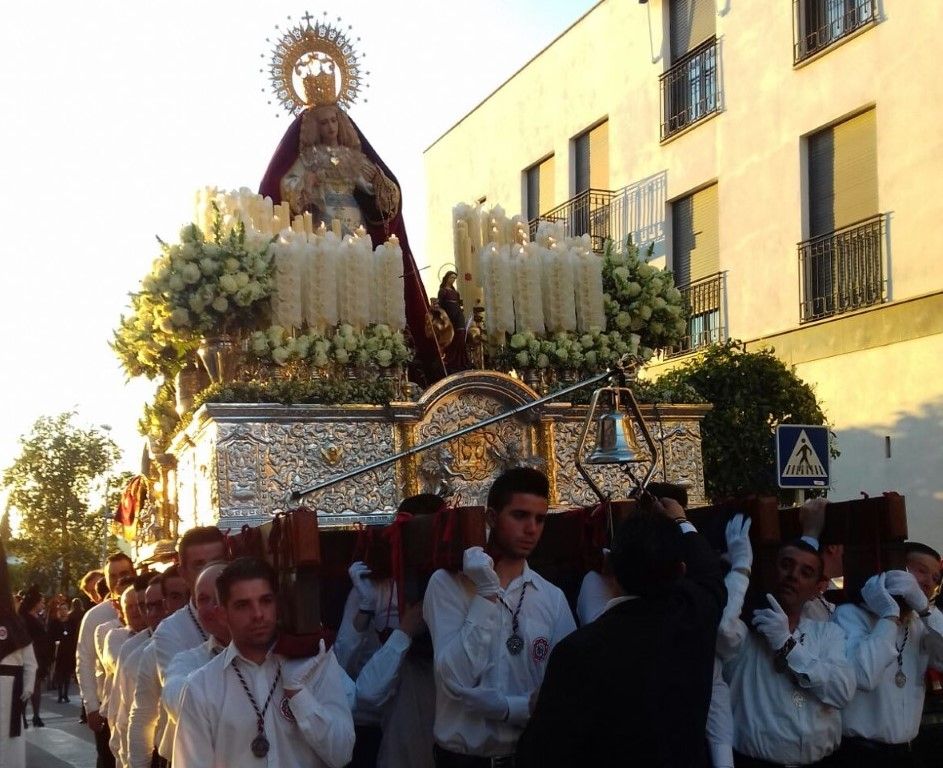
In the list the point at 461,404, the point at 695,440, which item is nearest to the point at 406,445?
the point at 461,404

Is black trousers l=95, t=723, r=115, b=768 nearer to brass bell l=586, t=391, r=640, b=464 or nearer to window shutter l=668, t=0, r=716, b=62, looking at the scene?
brass bell l=586, t=391, r=640, b=464

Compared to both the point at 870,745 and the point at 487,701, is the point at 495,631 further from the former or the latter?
the point at 870,745

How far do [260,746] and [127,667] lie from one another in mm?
2567

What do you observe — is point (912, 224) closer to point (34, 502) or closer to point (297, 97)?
point (297, 97)

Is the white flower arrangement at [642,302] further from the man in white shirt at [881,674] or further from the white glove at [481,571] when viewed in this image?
the white glove at [481,571]

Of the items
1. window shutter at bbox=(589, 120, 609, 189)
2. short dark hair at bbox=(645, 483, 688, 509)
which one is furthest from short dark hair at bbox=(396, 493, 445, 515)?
window shutter at bbox=(589, 120, 609, 189)

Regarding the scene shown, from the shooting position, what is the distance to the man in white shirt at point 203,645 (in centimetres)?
455

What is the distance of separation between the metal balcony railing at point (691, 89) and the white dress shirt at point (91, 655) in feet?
41.9

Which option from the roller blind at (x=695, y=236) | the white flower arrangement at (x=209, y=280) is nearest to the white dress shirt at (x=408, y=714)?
the white flower arrangement at (x=209, y=280)

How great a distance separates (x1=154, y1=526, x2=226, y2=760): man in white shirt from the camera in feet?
17.3

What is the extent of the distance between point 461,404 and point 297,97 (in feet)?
14.2

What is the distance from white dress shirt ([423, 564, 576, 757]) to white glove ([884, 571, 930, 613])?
1.41 m

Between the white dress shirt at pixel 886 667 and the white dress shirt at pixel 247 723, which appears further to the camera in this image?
the white dress shirt at pixel 886 667

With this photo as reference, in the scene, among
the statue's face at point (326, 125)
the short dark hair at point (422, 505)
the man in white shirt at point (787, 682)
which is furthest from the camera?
the statue's face at point (326, 125)
